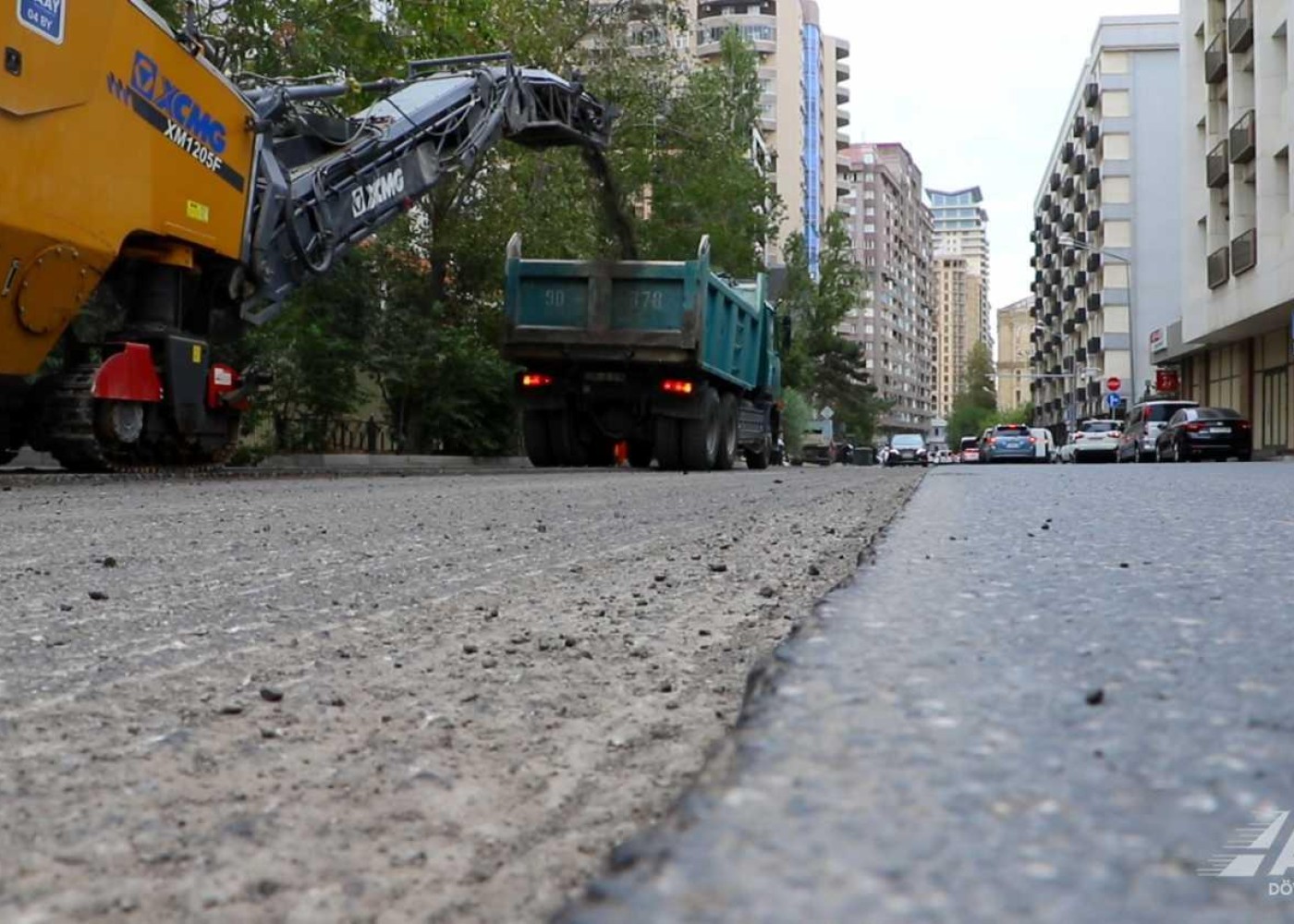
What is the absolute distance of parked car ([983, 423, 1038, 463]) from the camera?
40.7m

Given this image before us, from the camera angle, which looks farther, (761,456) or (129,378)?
(761,456)

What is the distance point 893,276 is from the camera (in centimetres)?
16138

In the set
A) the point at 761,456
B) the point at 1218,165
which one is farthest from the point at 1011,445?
the point at 761,456

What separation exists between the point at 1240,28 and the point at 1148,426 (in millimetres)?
12294

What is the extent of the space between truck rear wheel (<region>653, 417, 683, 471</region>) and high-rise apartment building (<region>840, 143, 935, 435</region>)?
400 ft

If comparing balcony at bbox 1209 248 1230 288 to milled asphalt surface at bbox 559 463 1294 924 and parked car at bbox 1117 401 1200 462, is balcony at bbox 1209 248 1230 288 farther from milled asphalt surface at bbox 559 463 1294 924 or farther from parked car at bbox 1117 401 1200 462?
milled asphalt surface at bbox 559 463 1294 924

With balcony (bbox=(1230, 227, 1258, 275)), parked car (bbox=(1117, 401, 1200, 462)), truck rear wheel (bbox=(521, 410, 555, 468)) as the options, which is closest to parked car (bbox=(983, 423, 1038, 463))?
parked car (bbox=(1117, 401, 1200, 462))

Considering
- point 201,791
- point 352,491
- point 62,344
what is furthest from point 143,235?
point 201,791

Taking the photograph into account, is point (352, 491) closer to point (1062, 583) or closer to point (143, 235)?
point (143, 235)

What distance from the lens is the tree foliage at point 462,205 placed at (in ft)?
50.2

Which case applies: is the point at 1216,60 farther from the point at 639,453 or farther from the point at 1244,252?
the point at 639,453

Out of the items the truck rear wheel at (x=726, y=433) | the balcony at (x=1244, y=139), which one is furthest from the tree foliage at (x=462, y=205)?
the balcony at (x=1244, y=139)

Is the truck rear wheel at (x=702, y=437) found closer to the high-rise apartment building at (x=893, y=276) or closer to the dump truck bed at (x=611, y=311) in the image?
the dump truck bed at (x=611, y=311)

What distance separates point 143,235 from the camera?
10.2 meters
